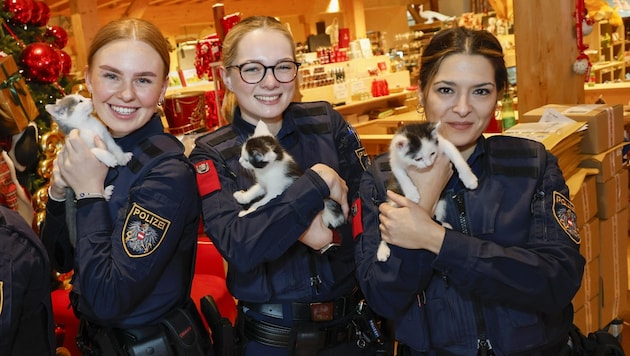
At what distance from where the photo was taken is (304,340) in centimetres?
182

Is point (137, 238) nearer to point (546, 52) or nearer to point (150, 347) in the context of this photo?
point (150, 347)

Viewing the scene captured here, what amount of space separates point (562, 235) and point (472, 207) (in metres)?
0.22

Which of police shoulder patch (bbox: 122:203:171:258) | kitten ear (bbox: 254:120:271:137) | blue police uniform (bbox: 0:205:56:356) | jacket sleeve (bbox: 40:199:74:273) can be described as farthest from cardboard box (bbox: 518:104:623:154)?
blue police uniform (bbox: 0:205:56:356)

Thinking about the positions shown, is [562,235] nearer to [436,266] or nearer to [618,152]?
[436,266]

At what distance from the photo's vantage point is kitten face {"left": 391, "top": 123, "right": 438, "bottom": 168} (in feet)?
5.03

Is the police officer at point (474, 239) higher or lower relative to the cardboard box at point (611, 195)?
higher

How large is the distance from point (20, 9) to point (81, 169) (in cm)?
174

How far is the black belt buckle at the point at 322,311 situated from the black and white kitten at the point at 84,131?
0.65 m

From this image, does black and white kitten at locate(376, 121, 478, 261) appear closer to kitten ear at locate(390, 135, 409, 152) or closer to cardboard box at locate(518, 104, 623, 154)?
kitten ear at locate(390, 135, 409, 152)

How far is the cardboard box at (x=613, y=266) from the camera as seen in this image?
3107 millimetres

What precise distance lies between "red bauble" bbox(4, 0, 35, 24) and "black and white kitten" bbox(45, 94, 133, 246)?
4.59ft

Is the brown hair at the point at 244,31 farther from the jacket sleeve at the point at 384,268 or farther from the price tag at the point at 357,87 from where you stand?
the price tag at the point at 357,87

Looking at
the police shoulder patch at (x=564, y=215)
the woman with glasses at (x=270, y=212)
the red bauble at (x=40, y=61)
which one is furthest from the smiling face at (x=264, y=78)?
the red bauble at (x=40, y=61)

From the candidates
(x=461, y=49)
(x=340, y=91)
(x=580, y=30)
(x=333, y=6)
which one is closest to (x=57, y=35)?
(x=461, y=49)
